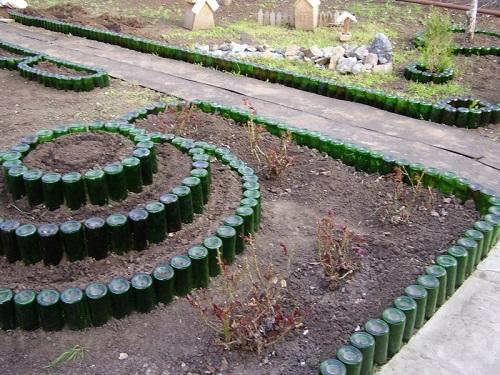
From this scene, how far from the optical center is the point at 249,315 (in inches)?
136

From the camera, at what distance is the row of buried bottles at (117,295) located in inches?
133

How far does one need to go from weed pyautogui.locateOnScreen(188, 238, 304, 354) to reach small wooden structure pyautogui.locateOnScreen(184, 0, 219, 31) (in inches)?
351

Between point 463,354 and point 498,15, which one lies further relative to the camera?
point 498,15

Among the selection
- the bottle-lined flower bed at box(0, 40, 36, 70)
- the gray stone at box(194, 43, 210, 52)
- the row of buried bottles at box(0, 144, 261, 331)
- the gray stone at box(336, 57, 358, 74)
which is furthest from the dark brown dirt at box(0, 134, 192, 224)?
the gray stone at box(194, 43, 210, 52)

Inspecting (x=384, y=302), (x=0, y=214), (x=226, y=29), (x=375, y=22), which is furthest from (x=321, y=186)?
(x=375, y=22)

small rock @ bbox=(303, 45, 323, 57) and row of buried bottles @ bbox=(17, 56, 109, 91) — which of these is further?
small rock @ bbox=(303, 45, 323, 57)

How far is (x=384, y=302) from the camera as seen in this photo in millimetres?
3678

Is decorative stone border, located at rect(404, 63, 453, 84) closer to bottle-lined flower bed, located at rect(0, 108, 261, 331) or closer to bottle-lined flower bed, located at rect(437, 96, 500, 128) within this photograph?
bottle-lined flower bed, located at rect(437, 96, 500, 128)

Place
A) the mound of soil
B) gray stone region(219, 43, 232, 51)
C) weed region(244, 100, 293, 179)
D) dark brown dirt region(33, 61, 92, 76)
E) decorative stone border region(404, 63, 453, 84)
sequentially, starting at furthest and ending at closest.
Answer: the mound of soil
gray stone region(219, 43, 232, 51)
decorative stone border region(404, 63, 453, 84)
dark brown dirt region(33, 61, 92, 76)
weed region(244, 100, 293, 179)

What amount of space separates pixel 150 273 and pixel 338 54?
21.2 feet

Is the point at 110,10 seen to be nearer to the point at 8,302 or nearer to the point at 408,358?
the point at 8,302

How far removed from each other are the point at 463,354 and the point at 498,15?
11.6 m

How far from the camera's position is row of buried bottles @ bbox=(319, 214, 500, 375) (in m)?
3.00

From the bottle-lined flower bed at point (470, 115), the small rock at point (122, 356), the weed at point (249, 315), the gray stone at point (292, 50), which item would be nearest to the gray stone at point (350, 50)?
the gray stone at point (292, 50)
